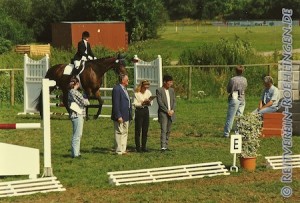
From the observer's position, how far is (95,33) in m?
55.0

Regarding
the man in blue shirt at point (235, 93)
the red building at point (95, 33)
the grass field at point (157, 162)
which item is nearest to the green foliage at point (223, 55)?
the grass field at point (157, 162)

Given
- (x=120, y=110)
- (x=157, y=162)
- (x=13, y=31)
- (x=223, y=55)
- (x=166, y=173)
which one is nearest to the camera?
(x=166, y=173)

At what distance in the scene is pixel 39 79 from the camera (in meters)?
25.7

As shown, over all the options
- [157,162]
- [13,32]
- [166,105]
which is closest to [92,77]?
[166,105]

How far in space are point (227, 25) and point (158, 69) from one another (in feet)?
212

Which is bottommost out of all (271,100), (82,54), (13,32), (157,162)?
(13,32)

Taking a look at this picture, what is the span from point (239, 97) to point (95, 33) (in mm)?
36438

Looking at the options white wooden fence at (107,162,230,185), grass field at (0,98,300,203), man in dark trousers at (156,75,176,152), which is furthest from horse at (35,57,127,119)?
white wooden fence at (107,162,230,185)

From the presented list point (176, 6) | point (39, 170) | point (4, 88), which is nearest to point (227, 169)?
point (39, 170)

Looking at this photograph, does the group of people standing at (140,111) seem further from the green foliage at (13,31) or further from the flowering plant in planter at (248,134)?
the green foliage at (13,31)

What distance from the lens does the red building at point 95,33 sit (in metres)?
54.9

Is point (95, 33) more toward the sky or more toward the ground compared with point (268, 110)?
more toward the ground
